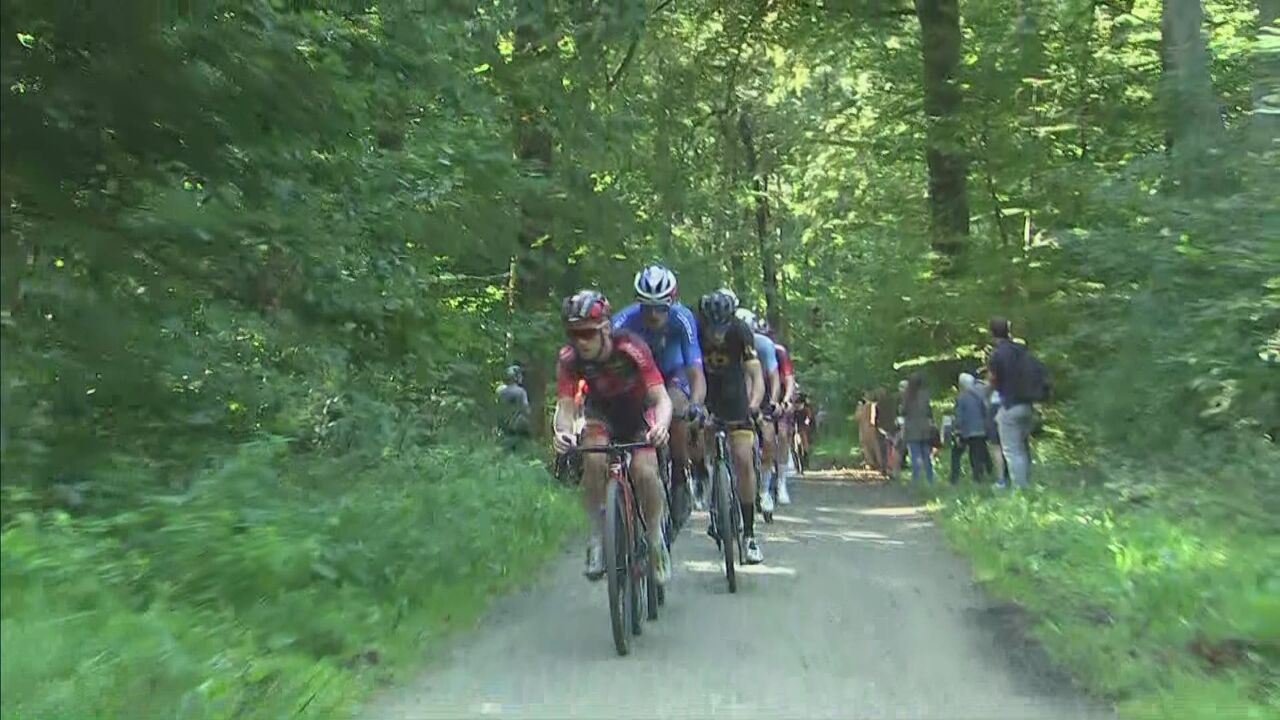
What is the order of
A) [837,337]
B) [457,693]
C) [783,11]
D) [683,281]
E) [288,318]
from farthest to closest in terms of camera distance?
1. [837,337]
2. [783,11]
3. [683,281]
4. [288,318]
5. [457,693]

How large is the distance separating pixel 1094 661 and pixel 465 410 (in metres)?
9.02

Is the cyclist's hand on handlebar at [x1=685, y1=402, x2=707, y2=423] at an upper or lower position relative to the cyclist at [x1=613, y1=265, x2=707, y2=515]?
lower

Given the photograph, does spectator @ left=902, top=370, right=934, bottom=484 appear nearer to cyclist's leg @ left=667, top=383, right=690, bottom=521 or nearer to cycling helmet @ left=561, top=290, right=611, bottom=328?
cyclist's leg @ left=667, top=383, right=690, bottom=521

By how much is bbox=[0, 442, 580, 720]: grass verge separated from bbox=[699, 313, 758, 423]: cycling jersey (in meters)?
1.96

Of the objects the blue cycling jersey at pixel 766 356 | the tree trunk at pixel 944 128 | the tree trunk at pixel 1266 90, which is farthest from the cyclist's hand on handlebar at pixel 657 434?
the tree trunk at pixel 944 128

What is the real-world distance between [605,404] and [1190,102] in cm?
790

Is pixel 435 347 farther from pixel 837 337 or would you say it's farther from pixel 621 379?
pixel 837 337

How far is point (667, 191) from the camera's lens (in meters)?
21.8

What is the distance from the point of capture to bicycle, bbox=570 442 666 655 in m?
7.75

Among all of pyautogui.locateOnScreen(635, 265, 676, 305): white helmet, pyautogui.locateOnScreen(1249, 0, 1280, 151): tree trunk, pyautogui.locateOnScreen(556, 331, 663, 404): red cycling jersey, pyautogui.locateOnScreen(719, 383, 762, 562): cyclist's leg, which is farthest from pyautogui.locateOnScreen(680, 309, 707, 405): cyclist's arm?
pyautogui.locateOnScreen(1249, 0, 1280, 151): tree trunk

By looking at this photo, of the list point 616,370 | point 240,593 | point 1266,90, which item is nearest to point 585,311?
point 616,370

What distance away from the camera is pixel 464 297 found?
15.4 m

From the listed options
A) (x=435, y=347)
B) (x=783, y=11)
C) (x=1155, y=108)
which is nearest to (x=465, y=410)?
(x=435, y=347)

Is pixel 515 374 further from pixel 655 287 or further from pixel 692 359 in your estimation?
pixel 655 287
